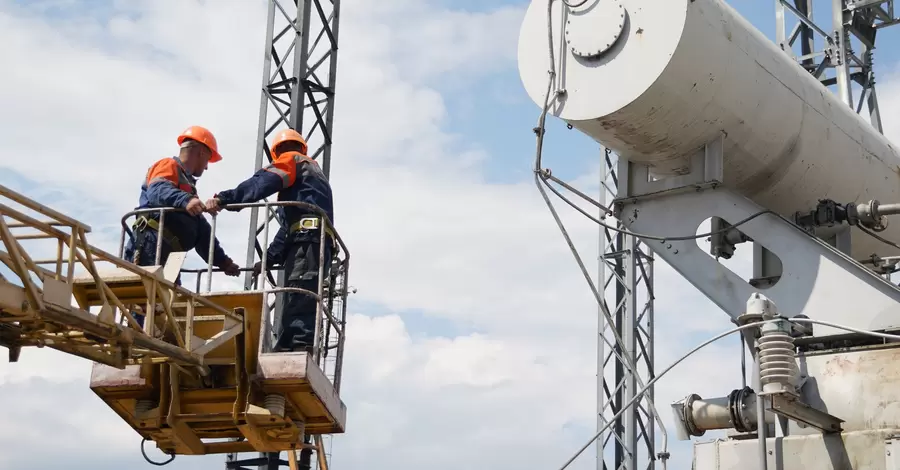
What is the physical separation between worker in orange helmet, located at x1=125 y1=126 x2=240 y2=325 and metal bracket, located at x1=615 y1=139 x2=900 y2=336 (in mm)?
3018

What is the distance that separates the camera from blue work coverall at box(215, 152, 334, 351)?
854 centimetres

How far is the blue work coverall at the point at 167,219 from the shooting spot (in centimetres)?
860

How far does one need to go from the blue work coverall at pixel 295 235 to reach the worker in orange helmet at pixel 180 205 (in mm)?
357

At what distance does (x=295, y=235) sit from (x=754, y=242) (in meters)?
3.23

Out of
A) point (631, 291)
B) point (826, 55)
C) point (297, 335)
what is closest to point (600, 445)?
point (631, 291)

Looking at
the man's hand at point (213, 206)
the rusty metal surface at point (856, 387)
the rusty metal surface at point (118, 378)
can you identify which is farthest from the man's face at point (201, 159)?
the rusty metal surface at point (856, 387)

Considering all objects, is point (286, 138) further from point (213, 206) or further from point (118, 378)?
point (118, 378)

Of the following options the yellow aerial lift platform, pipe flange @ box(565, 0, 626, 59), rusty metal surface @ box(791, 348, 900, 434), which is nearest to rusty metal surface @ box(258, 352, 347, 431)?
the yellow aerial lift platform

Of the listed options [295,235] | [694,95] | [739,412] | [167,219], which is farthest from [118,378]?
[694,95]

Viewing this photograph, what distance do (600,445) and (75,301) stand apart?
39.1ft

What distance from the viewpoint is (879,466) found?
6.36 metres

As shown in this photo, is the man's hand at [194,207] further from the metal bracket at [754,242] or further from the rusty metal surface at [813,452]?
the rusty metal surface at [813,452]

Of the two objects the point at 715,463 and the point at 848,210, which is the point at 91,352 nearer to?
the point at 715,463

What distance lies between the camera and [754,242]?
25.5 ft
